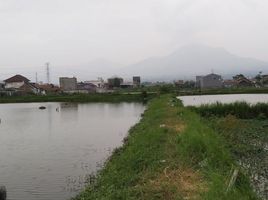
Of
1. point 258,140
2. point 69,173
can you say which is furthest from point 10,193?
point 258,140

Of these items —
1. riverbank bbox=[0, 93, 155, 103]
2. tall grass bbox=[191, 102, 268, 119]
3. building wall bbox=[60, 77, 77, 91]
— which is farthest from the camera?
building wall bbox=[60, 77, 77, 91]

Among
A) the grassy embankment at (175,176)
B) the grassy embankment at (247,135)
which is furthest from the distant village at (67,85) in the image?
the grassy embankment at (175,176)

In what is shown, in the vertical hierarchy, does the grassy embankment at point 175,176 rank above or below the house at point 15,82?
below

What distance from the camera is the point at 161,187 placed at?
733cm

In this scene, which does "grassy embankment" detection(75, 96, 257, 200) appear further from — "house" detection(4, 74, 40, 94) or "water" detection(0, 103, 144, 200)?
"house" detection(4, 74, 40, 94)

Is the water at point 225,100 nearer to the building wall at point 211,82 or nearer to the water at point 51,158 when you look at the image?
the water at point 51,158

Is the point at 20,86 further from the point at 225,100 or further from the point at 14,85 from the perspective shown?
the point at 225,100

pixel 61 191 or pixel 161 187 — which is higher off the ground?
pixel 161 187

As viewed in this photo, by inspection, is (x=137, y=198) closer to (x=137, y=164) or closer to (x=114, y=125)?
(x=137, y=164)

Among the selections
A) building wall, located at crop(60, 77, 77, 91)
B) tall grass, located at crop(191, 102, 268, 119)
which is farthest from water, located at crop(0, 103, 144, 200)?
building wall, located at crop(60, 77, 77, 91)

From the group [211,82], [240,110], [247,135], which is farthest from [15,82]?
[247,135]

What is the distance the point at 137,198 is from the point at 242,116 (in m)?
20.6

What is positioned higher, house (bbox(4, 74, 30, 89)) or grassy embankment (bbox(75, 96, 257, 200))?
house (bbox(4, 74, 30, 89))

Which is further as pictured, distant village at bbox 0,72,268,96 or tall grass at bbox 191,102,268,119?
distant village at bbox 0,72,268,96
